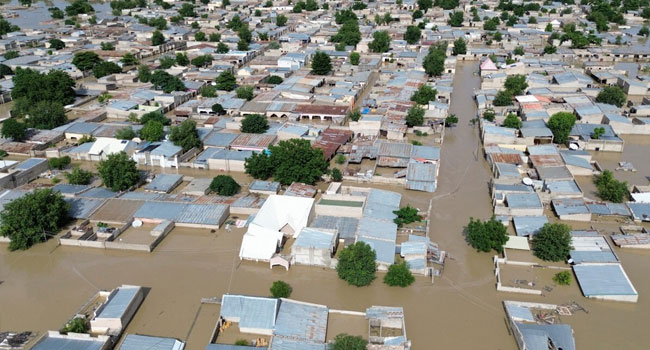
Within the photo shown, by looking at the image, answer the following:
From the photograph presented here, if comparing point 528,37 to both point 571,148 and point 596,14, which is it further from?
point 571,148

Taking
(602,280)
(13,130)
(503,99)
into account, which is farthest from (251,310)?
(503,99)

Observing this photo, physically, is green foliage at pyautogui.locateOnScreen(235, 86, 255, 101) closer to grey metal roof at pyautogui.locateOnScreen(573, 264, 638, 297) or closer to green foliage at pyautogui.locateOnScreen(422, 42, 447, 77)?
green foliage at pyautogui.locateOnScreen(422, 42, 447, 77)

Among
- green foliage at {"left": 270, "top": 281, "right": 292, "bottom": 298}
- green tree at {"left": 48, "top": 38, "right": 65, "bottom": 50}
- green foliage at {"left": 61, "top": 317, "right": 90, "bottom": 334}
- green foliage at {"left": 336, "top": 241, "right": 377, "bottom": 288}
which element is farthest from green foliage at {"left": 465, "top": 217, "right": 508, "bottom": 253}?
green tree at {"left": 48, "top": 38, "right": 65, "bottom": 50}

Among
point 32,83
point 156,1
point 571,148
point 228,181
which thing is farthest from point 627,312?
point 156,1

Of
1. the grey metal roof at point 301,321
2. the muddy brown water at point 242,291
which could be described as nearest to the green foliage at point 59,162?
the muddy brown water at point 242,291

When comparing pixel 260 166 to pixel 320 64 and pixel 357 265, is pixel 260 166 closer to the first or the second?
pixel 357 265
